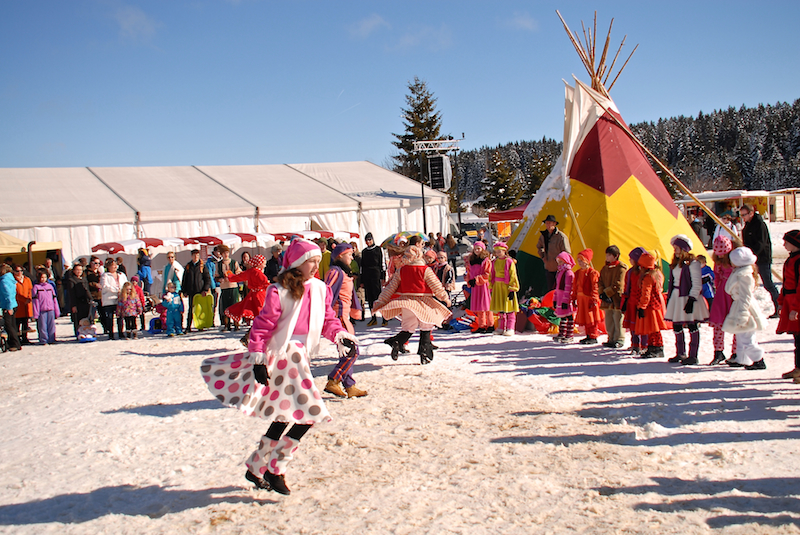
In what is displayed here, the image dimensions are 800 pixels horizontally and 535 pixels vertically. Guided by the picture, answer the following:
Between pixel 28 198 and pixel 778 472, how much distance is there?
895 inches

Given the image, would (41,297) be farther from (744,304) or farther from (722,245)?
(744,304)

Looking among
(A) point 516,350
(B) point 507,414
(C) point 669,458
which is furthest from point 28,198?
(C) point 669,458

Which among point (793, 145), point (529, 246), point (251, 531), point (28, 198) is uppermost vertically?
point (793, 145)

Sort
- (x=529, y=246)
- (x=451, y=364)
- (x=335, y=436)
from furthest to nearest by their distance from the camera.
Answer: (x=529, y=246), (x=451, y=364), (x=335, y=436)

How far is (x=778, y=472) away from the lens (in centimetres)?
363

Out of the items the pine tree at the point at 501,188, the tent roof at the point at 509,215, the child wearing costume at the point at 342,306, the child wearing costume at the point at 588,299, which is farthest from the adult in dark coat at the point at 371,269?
the pine tree at the point at 501,188

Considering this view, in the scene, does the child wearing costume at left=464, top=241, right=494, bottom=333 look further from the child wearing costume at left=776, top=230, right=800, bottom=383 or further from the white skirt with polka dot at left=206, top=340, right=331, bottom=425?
the white skirt with polka dot at left=206, top=340, right=331, bottom=425

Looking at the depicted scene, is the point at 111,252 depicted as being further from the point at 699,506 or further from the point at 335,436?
the point at 699,506

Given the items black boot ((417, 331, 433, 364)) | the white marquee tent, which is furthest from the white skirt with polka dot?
the white marquee tent

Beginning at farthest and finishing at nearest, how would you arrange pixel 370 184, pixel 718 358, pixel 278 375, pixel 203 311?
pixel 370 184, pixel 203 311, pixel 718 358, pixel 278 375

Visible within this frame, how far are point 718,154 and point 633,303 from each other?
88.4 m

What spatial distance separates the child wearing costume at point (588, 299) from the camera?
319 inches

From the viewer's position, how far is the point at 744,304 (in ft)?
18.7

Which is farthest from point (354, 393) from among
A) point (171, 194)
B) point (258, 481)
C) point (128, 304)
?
point (171, 194)
